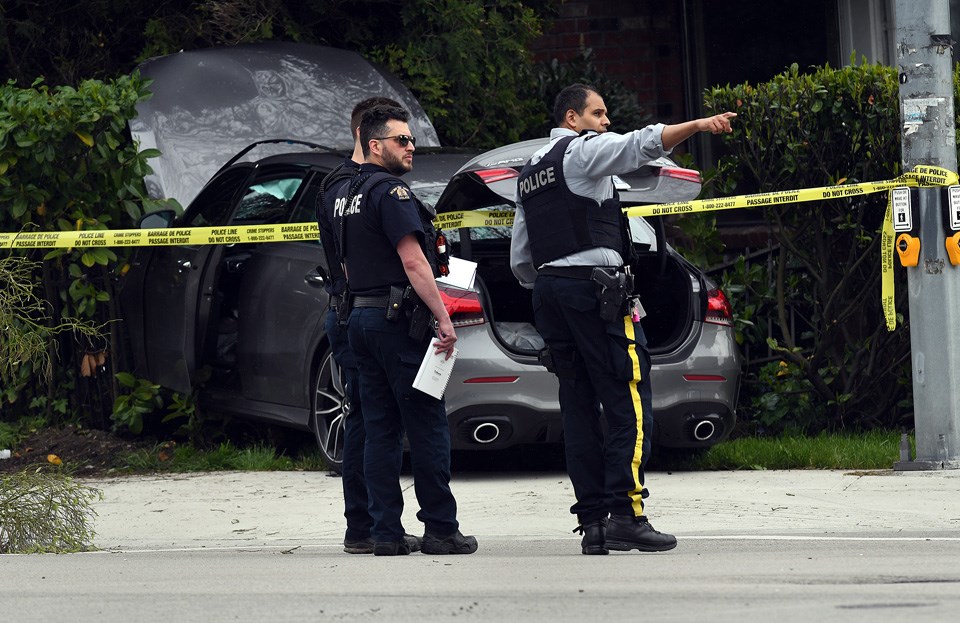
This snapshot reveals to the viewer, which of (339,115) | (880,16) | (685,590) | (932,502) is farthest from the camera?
(880,16)

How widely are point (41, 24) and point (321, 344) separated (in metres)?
4.76

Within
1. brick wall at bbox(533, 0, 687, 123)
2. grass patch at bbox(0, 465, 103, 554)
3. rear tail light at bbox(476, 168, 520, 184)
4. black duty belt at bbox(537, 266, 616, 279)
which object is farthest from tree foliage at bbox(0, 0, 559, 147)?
grass patch at bbox(0, 465, 103, 554)

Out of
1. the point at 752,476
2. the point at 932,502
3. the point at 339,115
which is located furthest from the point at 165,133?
the point at 932,502

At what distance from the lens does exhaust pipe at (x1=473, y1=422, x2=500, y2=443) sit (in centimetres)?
779

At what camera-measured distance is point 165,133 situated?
10.1m

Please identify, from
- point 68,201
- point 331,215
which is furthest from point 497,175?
point 68,201

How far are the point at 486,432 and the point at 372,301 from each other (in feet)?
5.28

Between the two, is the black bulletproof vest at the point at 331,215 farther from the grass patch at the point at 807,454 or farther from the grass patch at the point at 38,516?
the grass patch at the point at 807,454

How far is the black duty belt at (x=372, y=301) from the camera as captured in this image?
252 inches

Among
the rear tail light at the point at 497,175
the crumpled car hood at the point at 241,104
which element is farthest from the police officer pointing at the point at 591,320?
the crumpled car hood at the point at 241,104

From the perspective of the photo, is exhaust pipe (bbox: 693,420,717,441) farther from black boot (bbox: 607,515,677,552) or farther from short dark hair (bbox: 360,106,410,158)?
short dark hair (bbox: 360,106,410,158)

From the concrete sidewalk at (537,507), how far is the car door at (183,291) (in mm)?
836

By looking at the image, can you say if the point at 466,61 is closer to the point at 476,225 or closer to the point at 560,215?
the point at 476,225

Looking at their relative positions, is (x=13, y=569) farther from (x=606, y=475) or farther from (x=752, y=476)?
(x=752, y=476)
